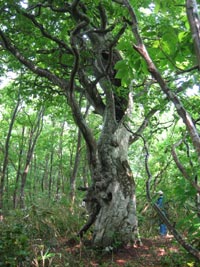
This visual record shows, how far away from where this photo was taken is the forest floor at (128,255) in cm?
606

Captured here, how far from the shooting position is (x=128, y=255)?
21.9ft

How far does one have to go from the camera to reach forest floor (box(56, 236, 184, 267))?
6062 millimetres

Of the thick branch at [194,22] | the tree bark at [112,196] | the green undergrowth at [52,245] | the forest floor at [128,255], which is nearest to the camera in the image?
the thick branch at [194,22]

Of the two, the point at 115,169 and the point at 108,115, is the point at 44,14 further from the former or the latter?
the point at 115,169

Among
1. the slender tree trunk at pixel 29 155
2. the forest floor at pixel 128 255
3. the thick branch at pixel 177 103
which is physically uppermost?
the slender tree trunk at pixel 29 155

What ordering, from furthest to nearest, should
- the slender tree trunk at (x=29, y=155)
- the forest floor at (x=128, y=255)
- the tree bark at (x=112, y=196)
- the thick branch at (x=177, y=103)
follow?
the slender tree trunk at (x=29, y=155) < the tree bark at (x=112, y=196) < the forest floor at (x=128, y=255) < the thick branch at (x=177, y=103)

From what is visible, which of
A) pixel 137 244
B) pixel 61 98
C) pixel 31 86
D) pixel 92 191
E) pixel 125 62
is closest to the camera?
pixel 125 62

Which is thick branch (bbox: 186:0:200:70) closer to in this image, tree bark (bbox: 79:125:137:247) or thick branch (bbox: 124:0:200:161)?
thick branch (bbox: 124:0:200:161)

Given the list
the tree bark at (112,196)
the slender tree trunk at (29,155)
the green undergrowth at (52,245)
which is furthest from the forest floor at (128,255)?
the slender tree trunk at (29,155)

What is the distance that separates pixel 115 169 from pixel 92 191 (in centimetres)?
86

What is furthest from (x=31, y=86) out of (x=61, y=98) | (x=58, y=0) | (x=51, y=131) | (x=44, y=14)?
(x=51, y=131)

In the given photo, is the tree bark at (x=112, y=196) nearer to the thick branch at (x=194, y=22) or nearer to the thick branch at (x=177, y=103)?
the thick branch at (x=177, y=103)

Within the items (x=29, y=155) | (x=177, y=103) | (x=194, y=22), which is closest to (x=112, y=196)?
(x=177, y=103)

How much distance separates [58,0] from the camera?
21.1 feet
